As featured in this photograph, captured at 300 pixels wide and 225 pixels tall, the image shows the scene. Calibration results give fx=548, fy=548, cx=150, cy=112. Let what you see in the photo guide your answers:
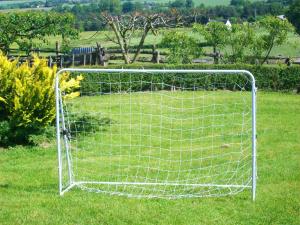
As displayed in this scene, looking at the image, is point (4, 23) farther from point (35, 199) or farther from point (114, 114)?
point (35, 199)

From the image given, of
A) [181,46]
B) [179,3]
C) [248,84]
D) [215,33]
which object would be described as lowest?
[179,3]

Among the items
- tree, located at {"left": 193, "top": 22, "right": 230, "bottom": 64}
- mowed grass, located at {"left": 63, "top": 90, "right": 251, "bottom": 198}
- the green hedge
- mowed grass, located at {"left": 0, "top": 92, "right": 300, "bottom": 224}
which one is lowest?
the green hedge

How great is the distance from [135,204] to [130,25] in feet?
65.7

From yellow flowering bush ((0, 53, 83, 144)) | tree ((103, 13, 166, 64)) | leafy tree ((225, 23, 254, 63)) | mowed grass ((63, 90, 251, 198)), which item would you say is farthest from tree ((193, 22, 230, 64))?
yellow flowering bush ((0, 53, 83, 144))

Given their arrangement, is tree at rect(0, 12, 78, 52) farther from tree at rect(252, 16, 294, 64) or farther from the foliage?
tree at rect(252, 16, 294, 64)

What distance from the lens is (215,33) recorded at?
26438 mm

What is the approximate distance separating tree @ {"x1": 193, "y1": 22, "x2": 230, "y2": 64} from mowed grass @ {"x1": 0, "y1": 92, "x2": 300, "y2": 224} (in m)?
16.8

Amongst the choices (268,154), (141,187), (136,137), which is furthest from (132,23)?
(141,187)

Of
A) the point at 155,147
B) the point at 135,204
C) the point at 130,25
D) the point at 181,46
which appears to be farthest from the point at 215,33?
the point at 135,204

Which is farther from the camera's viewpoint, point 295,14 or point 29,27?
point 295,14

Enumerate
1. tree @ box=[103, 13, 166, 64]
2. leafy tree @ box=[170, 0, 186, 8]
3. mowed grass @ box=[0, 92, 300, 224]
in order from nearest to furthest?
mowed grass @ box=[0, 92, 300, 224]
tree @ box=[103, 13, 166, 64]
leafy tree @ box=[170, 0, 186, 8]

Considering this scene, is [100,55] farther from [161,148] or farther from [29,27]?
[161,148]

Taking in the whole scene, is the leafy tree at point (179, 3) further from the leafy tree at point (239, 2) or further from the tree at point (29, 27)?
the tree at point (29, 27)

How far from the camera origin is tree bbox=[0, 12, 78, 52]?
2696cm
